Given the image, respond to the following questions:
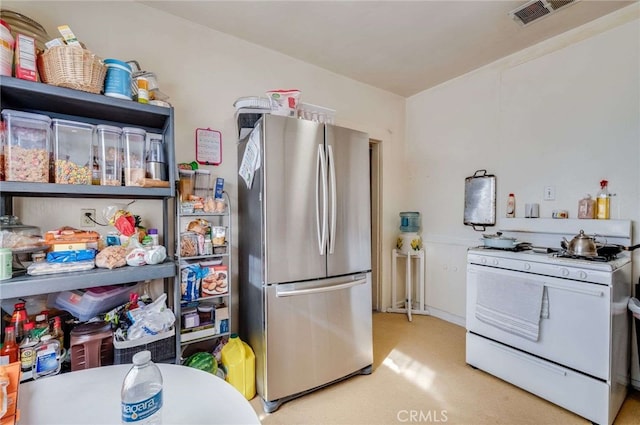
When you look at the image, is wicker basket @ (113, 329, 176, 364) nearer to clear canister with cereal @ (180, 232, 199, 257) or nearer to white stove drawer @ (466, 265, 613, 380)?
clear canister with cereal @ (180, 232, 199, 257)

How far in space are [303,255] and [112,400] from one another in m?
1.22

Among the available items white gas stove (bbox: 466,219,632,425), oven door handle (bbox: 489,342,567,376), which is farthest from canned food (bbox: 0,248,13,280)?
oven door handle (bbox: 489,342,567,376)

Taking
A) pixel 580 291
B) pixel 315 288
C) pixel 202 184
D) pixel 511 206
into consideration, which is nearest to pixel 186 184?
pixel 202 184

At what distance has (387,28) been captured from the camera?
7.43 ft

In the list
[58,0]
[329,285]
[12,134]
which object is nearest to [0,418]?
[12,134]

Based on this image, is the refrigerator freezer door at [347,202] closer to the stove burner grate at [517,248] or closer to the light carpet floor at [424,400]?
the light carpet floor at [424,400]

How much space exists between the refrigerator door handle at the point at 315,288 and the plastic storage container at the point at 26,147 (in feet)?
4.42

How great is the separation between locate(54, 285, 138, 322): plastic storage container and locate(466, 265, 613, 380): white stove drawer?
2605mm

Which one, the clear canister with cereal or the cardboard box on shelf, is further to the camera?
the clear canister with cereal

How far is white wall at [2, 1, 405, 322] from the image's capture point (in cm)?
172

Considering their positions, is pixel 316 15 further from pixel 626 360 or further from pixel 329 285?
pixel 626 360

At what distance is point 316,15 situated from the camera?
2115 mm

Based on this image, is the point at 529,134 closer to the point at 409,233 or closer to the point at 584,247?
the point at 584,247

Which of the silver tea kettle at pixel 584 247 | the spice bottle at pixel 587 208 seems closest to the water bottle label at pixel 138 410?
the silver tea kettle at pixel 584 247
